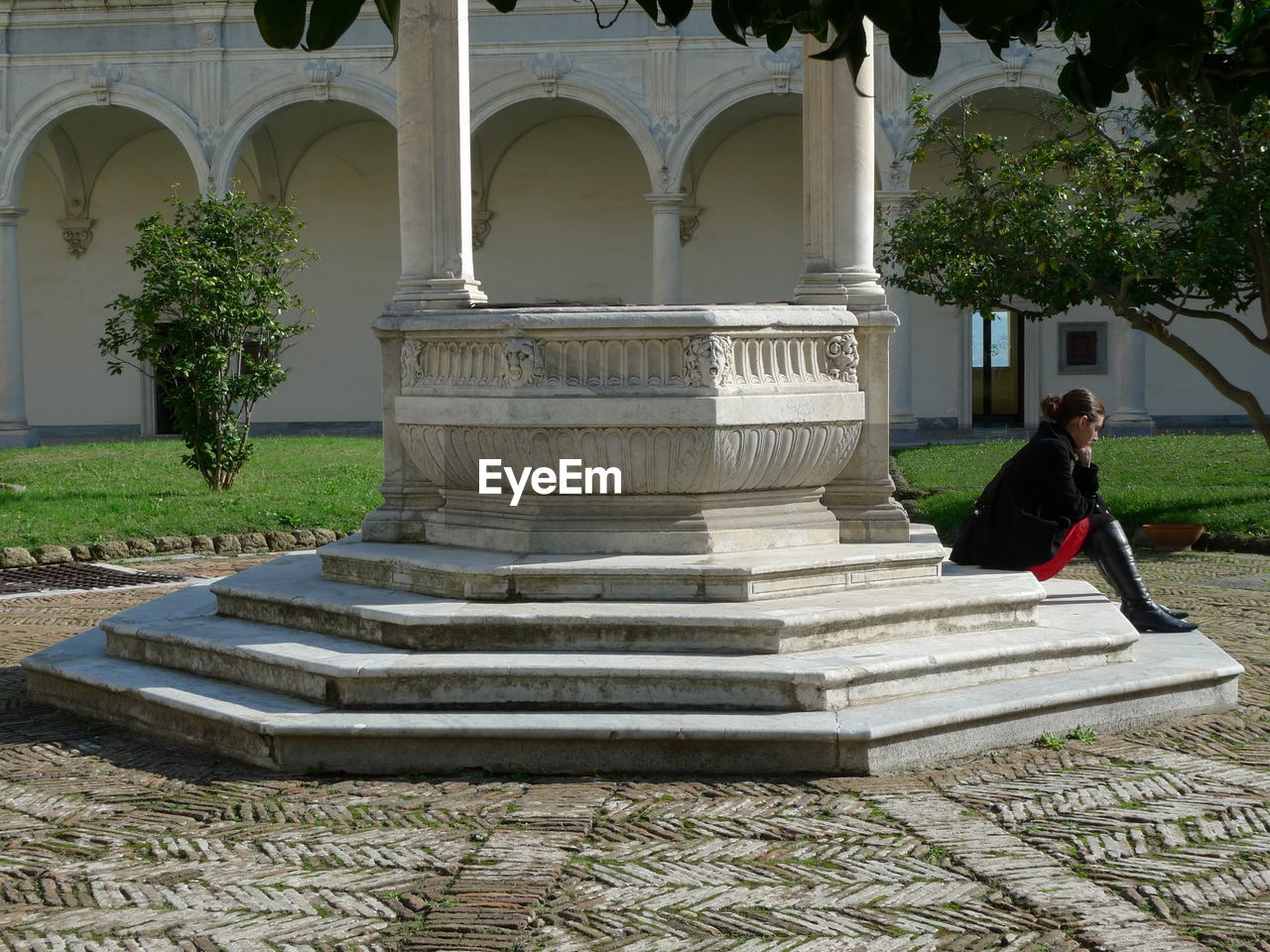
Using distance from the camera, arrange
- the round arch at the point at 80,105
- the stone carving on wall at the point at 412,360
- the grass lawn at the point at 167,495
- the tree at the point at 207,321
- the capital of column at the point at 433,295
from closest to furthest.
Answer: the stone carving on wall at the point at 412,360 → the capital of column at the point at 433,295 → the grass lawn at the point at 167,495 → the tree at the point at 207,321 → the round arch at the point at 80,105

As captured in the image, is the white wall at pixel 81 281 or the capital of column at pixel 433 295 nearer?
the capital of column at pixel 433 295

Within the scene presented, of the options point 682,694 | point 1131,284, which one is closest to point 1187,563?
point 1131,284

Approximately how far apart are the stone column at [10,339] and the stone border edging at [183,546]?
1169 centimetres

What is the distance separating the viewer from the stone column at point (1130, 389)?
20.8 metres

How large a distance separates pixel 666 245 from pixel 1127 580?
15.1m

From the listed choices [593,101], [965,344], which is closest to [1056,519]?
[593,101]

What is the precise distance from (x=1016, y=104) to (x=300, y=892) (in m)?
21.2

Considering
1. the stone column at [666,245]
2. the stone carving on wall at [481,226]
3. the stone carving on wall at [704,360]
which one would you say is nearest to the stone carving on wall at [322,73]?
the stone carving on wall at [481,226]

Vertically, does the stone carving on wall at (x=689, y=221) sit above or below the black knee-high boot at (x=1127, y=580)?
above

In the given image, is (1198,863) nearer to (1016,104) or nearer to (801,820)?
(801,820)

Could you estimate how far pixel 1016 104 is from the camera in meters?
23.0

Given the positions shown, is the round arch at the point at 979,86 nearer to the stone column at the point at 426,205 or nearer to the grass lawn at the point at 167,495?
the grass lawn at the point at 167,495

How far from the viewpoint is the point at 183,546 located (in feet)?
37.0

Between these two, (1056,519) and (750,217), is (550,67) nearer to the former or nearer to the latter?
(750,217)
